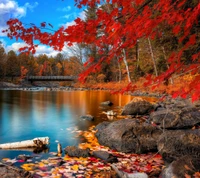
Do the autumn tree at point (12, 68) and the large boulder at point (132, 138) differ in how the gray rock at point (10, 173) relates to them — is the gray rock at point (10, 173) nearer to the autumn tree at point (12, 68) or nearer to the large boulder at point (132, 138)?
the large boulder at point (132, 138)

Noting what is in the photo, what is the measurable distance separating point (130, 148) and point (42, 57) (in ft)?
338

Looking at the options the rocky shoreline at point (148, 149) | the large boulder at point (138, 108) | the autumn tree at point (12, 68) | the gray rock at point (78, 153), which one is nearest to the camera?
the rocky shoreline at point (148, 149)

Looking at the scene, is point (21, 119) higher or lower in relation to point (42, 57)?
lower

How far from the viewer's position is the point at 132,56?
131 ft

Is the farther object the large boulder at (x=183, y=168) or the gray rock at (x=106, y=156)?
the gray rock at (x=106, y=156)

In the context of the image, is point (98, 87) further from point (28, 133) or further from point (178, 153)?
point (178, 153)

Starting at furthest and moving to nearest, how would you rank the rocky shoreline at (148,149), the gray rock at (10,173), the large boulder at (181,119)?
the large boulder at (181,119), the rocky shoreline at (148,149), the gray rock at (10,173)

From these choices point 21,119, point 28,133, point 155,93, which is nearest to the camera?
point 28,133

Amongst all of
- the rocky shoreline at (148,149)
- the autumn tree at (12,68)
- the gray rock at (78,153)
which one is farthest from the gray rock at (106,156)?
the autumn tree at (12,68)

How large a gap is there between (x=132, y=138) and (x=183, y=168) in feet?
8.18

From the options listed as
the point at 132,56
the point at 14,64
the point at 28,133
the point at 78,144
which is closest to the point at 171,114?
the point at 78,144

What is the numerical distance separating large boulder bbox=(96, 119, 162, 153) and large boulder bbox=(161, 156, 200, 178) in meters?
2.00

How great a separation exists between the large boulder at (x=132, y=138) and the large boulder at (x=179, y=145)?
804 mm

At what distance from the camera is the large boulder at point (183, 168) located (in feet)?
13.1
